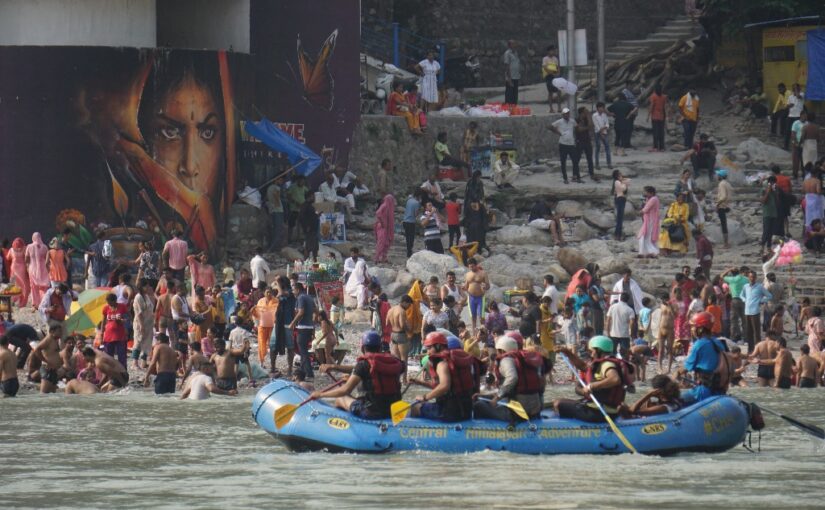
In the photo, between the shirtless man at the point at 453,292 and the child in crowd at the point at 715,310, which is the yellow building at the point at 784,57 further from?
the shirtless man at the point at 453,292

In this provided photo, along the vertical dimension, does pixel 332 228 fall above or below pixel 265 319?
above

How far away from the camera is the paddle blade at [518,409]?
68.4 feet

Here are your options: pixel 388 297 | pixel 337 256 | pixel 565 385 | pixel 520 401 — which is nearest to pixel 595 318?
pixel 565 385

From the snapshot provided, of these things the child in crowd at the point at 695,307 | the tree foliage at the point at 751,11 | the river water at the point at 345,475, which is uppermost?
the tree foliage at the point at 751,11

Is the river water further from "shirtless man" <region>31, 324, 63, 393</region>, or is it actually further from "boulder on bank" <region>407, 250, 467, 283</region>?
"boulder on bank" <region>407, 250, 467, 283</region>

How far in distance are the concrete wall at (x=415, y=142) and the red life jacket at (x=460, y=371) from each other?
57.1ft

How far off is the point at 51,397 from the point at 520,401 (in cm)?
835

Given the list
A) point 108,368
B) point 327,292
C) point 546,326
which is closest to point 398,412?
point 108,368

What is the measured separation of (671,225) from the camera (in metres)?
34.3

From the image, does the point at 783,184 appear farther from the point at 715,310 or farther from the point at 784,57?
the point at 784,57

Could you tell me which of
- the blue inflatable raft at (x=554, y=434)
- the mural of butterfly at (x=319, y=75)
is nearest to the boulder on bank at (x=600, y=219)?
the mural of butterfly at (x=319, y=75)

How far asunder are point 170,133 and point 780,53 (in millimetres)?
13588

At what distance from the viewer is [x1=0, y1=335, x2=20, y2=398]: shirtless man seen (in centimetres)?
2661

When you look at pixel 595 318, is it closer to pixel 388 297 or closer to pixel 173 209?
pixel 388 297
